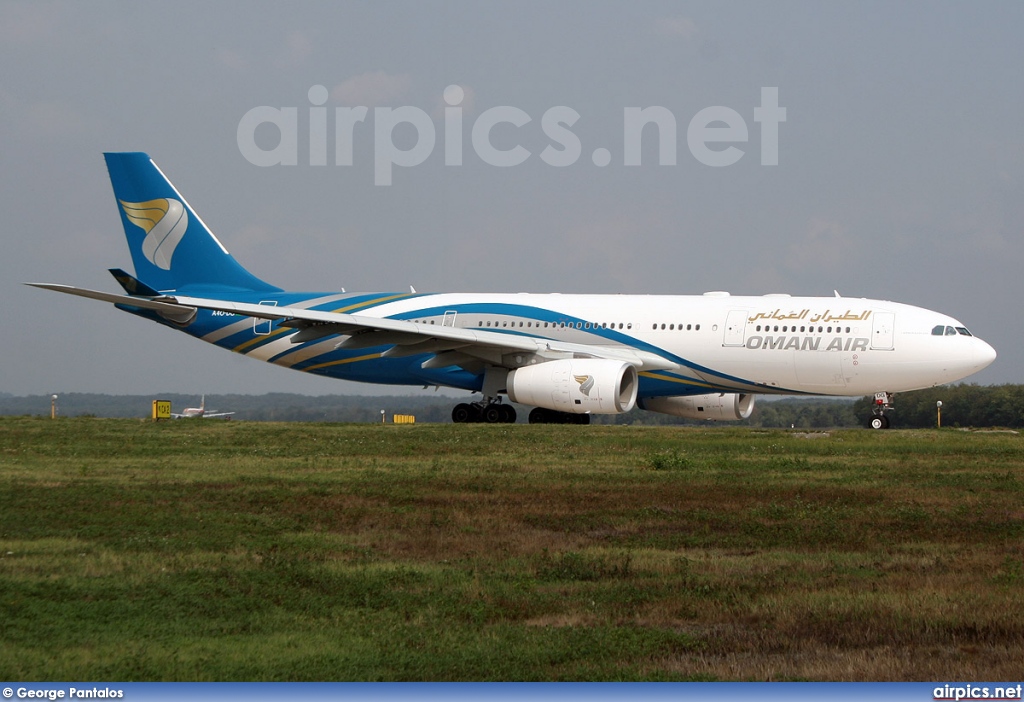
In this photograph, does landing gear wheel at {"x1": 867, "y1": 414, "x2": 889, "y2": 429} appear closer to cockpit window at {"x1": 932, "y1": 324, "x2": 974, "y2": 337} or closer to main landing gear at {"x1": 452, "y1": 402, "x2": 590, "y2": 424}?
cockpit window at {"x1": 932, "y1": 324, "x2": 974, "y2": 337}

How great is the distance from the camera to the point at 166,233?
3102 cm

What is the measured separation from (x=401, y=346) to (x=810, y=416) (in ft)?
120

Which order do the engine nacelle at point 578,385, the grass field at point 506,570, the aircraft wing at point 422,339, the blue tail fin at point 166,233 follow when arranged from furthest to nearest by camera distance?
the blue tail fin at point 166,233 → the aircraft wing at point 422,339 → the engine nacelle at point 578,385 → the grass field at point 506,570

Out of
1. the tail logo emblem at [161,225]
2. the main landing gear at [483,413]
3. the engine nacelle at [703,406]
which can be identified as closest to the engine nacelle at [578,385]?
the main landing gear at [483,413]

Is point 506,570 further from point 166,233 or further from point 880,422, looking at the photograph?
point 166,233

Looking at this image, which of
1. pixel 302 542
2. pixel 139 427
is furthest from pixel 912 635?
pixel 139 427

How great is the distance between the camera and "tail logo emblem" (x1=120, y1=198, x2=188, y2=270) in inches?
1221

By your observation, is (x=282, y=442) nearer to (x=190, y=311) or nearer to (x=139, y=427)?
(x=139, y=427)

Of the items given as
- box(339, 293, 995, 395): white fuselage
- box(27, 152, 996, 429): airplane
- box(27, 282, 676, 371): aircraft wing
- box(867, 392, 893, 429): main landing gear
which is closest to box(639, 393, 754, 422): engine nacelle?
box(27, 152, 996, 429): airplane

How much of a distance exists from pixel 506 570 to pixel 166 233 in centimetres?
2483

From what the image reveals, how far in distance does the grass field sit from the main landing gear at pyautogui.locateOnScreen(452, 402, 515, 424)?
38.9ft

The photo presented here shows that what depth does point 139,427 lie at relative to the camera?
2308 cm

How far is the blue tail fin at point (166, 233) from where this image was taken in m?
31.0

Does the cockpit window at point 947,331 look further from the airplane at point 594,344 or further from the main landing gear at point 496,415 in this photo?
the main landing gear at point 496,415
